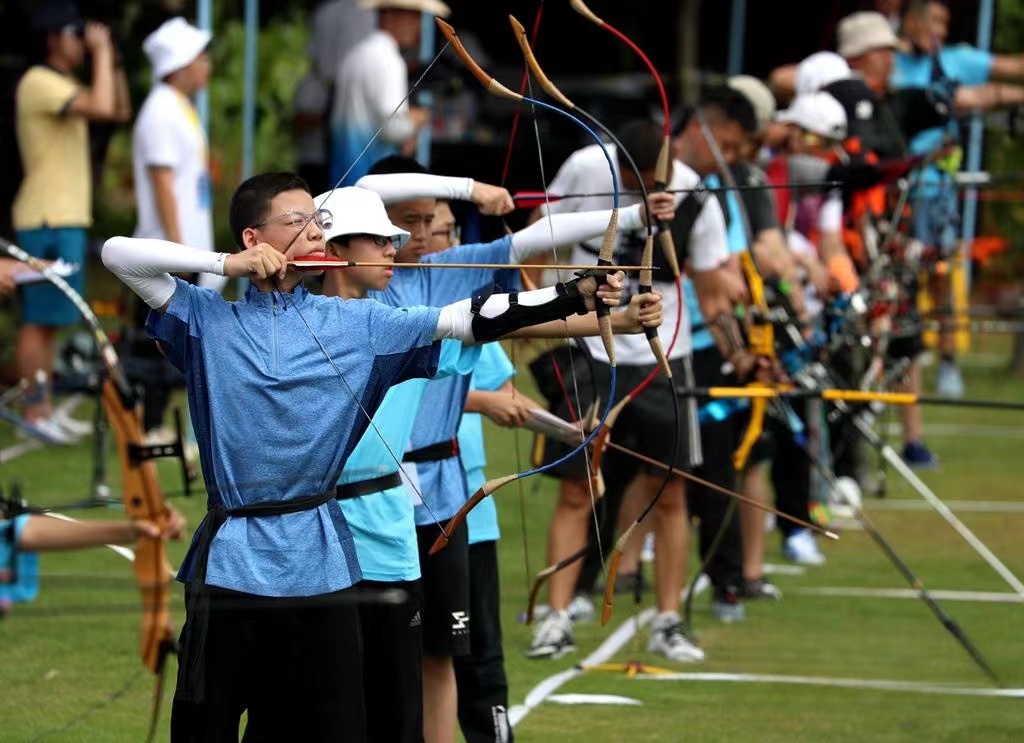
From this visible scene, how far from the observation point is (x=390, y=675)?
4.62 meters

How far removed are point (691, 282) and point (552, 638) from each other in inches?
65.2

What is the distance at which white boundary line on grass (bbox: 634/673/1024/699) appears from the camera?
6602 millimetres

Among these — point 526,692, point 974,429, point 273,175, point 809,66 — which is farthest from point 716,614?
point 974,429

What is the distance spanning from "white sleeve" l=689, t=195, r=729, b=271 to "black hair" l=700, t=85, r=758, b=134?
624mm

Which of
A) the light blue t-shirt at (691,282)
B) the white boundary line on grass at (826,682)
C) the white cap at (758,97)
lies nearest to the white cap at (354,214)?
the white boundary line on grass at (826,682)

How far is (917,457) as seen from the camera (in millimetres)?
11766

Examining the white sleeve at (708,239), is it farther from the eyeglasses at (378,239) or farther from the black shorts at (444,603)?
the eyeglasses at (378,239)

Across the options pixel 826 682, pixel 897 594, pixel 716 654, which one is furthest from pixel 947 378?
pixel 826 682

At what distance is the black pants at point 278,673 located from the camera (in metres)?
4.07

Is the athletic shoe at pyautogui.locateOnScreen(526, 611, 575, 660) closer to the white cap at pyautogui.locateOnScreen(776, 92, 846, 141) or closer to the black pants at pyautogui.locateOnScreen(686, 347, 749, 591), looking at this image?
the black pants at pyautogui.locateOnScreen(686, 347, 749, 591)

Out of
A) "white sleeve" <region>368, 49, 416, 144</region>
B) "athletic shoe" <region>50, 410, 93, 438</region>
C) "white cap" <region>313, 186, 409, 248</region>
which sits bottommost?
"athletic shoe" <region>50, 410, 93, 438</region>

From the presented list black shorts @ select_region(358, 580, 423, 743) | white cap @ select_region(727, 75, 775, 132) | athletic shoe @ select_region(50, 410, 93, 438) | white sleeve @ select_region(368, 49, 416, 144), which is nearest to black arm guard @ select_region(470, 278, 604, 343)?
black shorts @ select_region(358, 580, 423, 743)

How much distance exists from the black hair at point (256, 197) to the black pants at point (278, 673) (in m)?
0.80

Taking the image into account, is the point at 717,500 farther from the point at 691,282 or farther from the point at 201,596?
the point at 201,596
